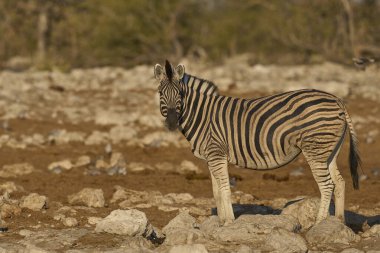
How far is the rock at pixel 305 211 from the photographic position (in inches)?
371

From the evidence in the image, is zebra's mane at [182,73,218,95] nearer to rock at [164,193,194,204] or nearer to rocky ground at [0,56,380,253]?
rocky ground at [0,56,380,253]

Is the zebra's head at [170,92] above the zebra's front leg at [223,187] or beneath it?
above

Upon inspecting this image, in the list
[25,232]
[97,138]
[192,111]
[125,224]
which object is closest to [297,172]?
[97,138]

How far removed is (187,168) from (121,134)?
3057 mm

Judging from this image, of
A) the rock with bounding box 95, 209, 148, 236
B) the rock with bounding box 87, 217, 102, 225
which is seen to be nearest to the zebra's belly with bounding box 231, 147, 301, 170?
the rock with bounding box 95, 209, 148, 236

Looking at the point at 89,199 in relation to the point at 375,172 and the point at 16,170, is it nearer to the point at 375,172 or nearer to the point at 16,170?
the point at 16,170

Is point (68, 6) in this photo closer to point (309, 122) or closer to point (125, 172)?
point (125, 172)

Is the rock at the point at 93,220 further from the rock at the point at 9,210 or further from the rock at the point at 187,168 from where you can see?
the rock at the point at 187,168

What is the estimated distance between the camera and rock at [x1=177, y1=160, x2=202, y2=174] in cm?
1410

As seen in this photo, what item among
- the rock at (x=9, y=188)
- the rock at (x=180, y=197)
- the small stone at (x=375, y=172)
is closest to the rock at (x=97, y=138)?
the rock at (x=9, y=188)

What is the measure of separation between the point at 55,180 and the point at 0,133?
3.94m

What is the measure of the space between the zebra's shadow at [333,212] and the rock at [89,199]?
145cm

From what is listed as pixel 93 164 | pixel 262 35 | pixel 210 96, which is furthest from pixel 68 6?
pixel 210 96

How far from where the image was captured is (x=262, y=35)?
1468 inches
